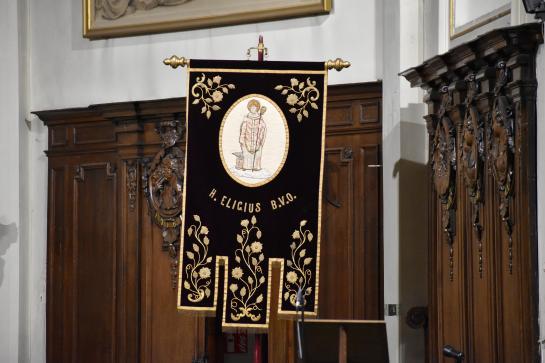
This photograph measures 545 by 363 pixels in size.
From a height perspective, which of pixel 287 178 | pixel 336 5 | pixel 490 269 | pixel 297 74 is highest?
pixel 336 5

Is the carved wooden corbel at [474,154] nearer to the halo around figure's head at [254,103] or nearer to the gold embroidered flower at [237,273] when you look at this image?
the halo around figure's head at [254,103]

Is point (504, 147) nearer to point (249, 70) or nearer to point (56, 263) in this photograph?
point (249, 70)

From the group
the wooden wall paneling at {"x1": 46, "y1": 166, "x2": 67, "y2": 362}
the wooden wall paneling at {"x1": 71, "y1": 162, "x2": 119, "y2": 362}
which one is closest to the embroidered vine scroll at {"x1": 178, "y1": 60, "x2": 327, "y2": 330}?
the wooden wall paneling at {"x1": 71, "y1": 162, "x2": 119, "y2": 362}

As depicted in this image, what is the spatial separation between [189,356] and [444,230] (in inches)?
119

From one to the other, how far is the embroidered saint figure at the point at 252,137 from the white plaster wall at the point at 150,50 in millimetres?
2066

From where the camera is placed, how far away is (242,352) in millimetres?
9602

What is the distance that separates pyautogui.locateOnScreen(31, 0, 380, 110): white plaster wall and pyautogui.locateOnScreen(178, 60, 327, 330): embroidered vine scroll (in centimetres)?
199

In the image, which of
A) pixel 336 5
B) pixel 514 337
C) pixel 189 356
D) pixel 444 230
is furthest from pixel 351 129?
pixel 514 337

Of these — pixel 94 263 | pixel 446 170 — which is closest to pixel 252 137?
pixel 446 170

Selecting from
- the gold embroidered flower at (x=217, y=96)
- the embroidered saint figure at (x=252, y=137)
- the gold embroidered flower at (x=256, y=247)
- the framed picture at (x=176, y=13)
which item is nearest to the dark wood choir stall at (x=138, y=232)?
the framed picture at (x=176, y=13)

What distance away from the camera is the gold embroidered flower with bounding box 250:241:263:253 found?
24.2 ft

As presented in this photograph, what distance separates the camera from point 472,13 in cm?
805

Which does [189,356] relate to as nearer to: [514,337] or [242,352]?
[242,352]

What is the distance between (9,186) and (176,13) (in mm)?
2371
